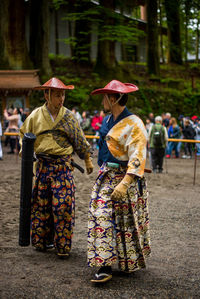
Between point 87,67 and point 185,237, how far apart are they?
23.3 m

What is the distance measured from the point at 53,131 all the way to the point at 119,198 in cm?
137

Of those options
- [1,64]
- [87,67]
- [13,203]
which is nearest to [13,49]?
[1,64]

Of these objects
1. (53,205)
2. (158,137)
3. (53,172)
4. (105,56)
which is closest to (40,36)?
(105,56)

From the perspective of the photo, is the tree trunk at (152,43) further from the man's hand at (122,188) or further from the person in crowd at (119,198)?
the man's hand at (122,188)

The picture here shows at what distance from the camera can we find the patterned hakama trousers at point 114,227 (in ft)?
14.2

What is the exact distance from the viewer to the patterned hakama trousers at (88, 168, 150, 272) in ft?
14.2

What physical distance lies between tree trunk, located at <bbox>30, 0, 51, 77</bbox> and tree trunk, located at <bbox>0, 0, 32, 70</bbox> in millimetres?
1117

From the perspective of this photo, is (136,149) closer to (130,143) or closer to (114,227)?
(130,143)

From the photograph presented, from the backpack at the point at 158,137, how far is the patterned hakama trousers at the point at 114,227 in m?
9.70

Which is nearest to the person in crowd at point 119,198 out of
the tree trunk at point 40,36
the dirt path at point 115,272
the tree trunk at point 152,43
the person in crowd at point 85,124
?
the dirt path at point 115,272

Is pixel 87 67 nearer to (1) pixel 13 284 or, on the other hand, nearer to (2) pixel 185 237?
(2) pixel 185 237

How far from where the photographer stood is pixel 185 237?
625 centimetres

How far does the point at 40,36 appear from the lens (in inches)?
940

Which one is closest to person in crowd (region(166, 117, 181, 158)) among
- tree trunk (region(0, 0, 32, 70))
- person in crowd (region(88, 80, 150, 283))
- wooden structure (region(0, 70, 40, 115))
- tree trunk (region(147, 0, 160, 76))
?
wooden structure (region(0, 70, 40, 115))
